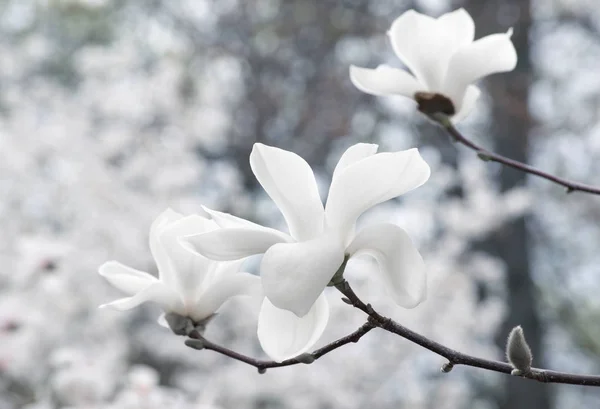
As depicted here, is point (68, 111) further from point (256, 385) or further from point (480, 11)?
point (480, 11)

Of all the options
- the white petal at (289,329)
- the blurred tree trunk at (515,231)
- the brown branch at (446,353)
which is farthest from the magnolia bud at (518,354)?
the blurred tree trunk at (515,231)

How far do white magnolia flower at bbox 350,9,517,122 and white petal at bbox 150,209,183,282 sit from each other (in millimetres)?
224

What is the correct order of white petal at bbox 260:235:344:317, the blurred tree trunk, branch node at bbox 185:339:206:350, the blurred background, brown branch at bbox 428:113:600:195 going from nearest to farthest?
white petal at bbox 260:235:344:317 → branch node at bbox 185:339:206:350 → brown branch at bbox 428:113:600:195 → the blurred background → the blurred tree trunk

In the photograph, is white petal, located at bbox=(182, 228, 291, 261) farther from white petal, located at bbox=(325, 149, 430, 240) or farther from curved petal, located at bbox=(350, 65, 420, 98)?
curved petal, located at bbox=(350, 65, 420, 98)

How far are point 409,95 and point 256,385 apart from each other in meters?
1.83

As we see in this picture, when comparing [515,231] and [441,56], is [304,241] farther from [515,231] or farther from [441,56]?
[515,231]

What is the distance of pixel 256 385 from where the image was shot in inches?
91.4

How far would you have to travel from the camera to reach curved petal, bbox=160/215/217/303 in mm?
398

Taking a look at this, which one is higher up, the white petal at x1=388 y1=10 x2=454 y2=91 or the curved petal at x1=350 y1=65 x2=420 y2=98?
the white petal at x1=388 y1=10 x2=454 y2=91

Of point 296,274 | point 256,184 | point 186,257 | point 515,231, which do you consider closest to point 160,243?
point 186,257

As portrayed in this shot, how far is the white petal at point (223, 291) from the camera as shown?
1.48 feet

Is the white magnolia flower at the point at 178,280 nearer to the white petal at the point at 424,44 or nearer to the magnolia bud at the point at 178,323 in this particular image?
the magnolia bud at the point at 178,323

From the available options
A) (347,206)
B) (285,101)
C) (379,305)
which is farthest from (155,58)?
(347,206)

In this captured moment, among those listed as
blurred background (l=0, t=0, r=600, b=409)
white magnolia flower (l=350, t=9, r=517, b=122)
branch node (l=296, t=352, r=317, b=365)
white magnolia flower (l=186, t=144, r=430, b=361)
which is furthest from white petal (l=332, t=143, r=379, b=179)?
blurred background (l=0, t=0, r=600, b=409)
